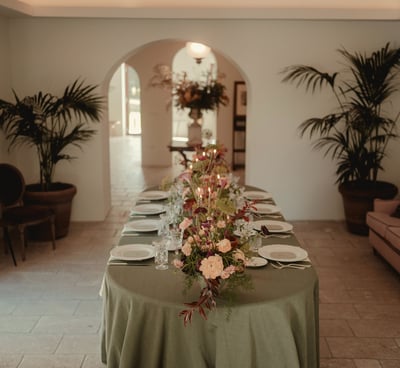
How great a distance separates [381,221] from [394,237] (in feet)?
1.28

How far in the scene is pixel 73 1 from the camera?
6301mm

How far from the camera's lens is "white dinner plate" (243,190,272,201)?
4.71 m

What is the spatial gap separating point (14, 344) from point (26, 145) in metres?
3.46

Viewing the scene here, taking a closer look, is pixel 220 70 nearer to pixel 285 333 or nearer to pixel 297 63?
Result: pixel 297 63

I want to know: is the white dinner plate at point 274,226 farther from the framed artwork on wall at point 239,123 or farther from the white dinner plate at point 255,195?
the framed artwork on wall at point 239,123

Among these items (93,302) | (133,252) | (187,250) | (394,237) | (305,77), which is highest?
(305,77)

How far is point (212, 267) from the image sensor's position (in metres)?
2.37

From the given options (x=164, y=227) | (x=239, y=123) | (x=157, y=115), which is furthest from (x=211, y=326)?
Result: (x=157, y=115)


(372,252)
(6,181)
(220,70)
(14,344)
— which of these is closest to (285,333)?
(14,344)

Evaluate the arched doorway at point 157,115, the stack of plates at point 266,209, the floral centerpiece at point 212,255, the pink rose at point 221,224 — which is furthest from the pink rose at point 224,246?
the arched doorway at point 157,115

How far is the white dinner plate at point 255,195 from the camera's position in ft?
15.5

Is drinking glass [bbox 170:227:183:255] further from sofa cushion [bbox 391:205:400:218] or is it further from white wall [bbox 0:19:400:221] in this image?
white wall [bbox 0:19:400:221]

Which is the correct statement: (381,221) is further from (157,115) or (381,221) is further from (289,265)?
(157,115)

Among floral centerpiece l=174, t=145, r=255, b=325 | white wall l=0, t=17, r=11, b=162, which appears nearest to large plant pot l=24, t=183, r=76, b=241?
white wall l=0, t=17, r=11, b=162
